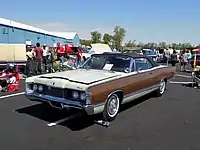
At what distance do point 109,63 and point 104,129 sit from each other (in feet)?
7.33

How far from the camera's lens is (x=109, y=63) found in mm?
7453

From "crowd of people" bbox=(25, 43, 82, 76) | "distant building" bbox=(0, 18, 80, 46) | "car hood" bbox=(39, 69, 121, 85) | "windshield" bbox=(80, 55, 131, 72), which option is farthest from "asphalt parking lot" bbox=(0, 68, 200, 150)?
"distant building" bbox=(0, 18, 80, 46)

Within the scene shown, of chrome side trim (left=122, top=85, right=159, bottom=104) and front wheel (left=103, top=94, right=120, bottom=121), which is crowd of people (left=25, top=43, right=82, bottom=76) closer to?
chrome side trim (left=122, top=85, right=159, bottom=104)

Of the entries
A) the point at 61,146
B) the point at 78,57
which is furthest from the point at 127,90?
the point at 78,57

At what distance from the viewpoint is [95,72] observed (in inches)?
273

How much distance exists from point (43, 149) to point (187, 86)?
8807 millimetres

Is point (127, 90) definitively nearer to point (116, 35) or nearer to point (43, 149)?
point (43, 149)

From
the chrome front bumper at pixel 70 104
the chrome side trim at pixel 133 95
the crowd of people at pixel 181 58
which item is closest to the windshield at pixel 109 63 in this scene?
the chrome side trim at pixel 133 95

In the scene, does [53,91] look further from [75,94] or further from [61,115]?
[61,115]

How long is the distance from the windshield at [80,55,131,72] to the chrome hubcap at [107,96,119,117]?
1016 millimetres

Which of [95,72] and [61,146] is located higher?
[95,72]

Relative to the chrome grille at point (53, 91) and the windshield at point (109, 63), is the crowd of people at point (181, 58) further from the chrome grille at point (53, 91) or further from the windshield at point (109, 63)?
the chrome grille at point (53, 91)

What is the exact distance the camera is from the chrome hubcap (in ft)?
20.5

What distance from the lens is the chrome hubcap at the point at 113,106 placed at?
625cm
